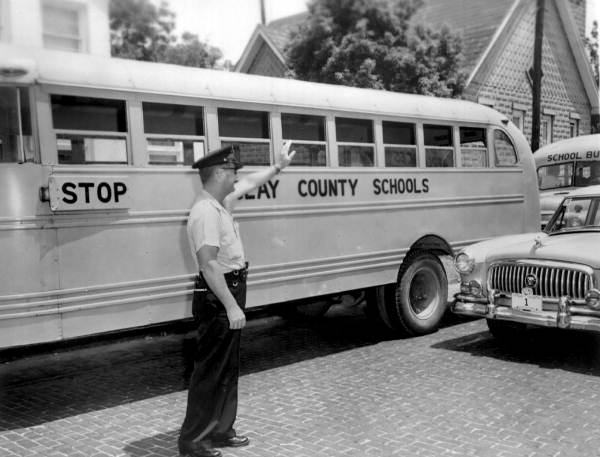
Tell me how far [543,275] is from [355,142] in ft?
7.55

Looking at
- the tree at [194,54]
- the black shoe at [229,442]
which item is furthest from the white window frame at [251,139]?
the tree at [194,54]

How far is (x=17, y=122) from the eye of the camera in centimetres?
499

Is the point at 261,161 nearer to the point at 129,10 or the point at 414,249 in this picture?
the point at 129,10

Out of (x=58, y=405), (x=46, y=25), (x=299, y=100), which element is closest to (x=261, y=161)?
(x=299, y=100)

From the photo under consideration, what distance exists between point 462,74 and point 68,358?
13.5m

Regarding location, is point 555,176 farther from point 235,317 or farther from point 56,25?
point 235,317

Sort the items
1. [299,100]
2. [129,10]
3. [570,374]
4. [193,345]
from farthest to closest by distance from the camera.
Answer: [193,345] → [299,100] → [570,374] → [129,10]

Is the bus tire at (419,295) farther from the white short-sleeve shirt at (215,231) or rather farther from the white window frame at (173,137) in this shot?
the white short-sleeve shirt at (215,231)

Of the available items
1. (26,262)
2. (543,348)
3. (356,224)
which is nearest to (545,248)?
(543,348)

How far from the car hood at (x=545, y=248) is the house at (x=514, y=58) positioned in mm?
12205

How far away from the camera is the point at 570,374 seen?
19.7ft

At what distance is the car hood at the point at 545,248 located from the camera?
6.05 meters

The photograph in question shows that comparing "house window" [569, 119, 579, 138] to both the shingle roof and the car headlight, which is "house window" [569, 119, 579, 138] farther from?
the car headlight

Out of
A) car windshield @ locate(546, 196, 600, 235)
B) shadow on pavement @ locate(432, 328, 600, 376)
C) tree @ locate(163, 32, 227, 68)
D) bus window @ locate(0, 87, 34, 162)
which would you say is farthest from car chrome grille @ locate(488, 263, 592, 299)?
tree @ locate(163, 32, 227, 68)
